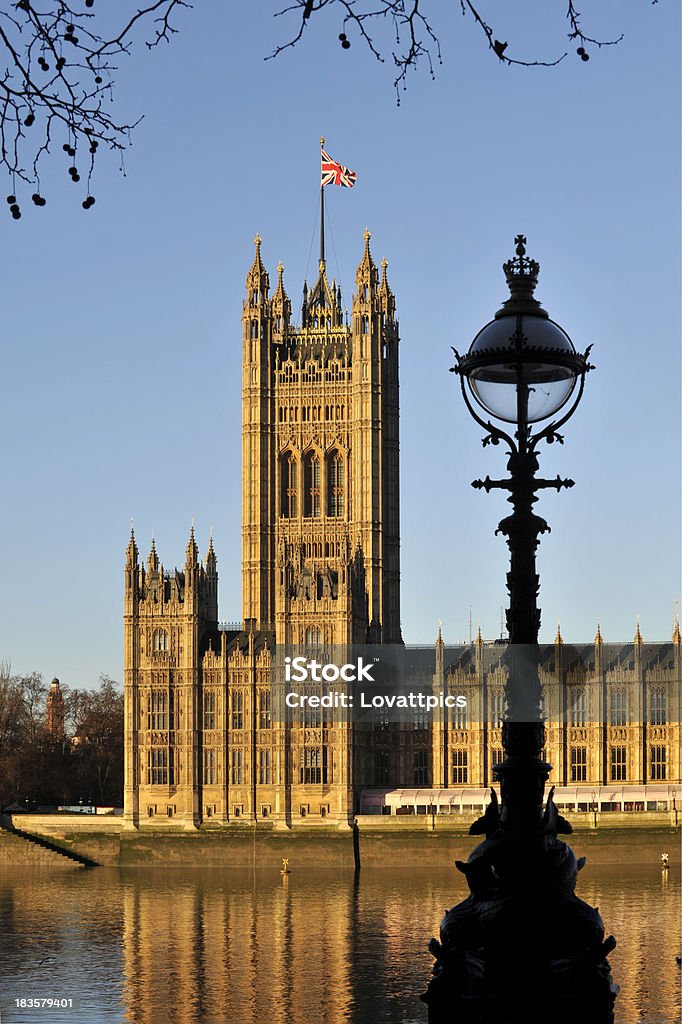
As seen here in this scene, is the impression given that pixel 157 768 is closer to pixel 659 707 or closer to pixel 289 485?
pixel 289 485

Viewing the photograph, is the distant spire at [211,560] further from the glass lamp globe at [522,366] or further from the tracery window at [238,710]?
the glass lamp globe at [522,366]

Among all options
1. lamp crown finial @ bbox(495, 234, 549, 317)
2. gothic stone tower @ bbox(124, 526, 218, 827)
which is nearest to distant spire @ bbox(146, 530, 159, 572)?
gothic stone tower @ bbox(124, 526, 218, 827)

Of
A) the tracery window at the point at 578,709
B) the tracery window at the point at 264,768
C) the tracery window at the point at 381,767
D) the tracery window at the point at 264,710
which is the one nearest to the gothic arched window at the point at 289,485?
the tracery window at the point at 381,767

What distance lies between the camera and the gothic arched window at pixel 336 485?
11831 cm

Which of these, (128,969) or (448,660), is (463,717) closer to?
(448,660)

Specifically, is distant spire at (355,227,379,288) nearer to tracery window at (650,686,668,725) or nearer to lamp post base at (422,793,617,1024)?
tracery window at (650,686,668,725)

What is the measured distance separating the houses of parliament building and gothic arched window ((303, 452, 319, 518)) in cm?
12

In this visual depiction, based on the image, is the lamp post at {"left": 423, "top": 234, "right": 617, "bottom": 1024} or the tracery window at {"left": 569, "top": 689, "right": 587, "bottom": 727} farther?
the tracery window at {"left": 569, "top": 689, "right": 587, "bottom": 727}

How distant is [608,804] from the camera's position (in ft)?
327

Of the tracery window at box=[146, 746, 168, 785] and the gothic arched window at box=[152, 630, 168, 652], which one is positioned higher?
the gothic arched window at box=[152, 630, 168, 652]

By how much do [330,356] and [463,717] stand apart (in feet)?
97.5

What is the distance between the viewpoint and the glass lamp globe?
1198 cm

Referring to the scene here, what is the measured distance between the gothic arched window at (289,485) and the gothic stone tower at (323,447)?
2.7 inches

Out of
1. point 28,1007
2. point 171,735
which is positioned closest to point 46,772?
point 171,735
